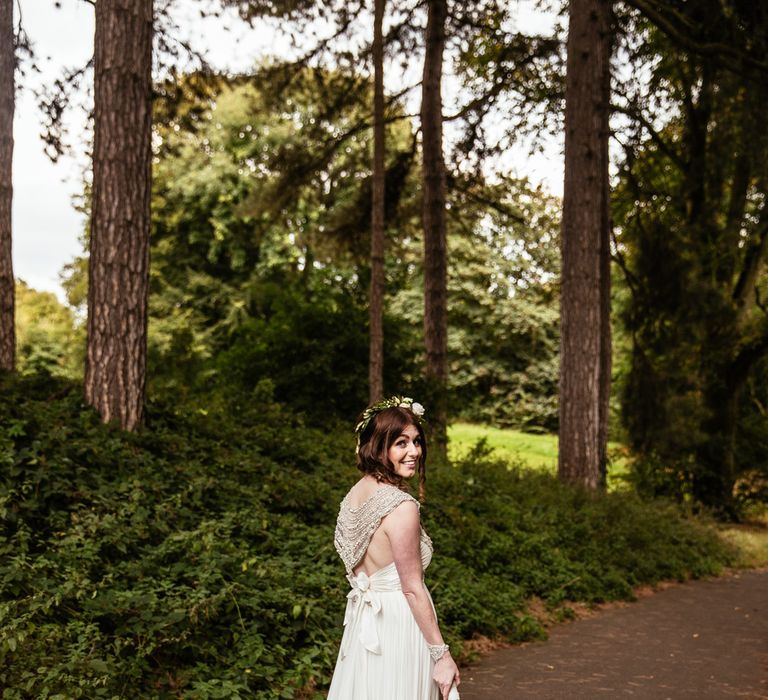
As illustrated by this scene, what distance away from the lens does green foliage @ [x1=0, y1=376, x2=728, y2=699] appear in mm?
5457

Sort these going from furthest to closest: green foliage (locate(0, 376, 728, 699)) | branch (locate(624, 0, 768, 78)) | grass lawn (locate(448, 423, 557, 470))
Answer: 1. grass lawn (locate(448, 423, 557, 470))
2. branch (locate(624, 0, 768, 78))
3. green foliage (locate(0, 376, 728, 699))

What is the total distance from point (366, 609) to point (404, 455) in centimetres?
69

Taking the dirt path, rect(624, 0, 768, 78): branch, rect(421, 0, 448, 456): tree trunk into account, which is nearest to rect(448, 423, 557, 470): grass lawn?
rect(421, 0, 448, 456): tree trunk

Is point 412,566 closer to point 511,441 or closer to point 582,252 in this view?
point 582,252

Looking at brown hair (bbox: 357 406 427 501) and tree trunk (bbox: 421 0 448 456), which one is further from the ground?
tree trunk (bbox: 421 0 448 456)

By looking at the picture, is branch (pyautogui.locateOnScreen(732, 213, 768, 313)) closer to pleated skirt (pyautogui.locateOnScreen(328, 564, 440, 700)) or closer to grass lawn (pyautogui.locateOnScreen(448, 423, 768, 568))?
grass lawn (pyautogui.locateOnScreen(448, 423, 768, 568))

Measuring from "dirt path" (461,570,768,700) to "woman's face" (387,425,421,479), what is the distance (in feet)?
10.8

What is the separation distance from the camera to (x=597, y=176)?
522 inches

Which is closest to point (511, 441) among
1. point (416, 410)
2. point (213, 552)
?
point (213, 552)

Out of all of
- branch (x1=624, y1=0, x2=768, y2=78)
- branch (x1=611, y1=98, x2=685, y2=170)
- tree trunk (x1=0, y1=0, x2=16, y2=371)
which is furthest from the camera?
branch (x1=611, y1=98, x2=685, y2=170)

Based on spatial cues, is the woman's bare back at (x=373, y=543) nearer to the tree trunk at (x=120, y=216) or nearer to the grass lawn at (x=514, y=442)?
the tree trunk at (x=120, y=216)

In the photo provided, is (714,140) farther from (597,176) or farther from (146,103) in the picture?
(146,103)

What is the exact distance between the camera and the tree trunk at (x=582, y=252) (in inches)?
Result: 521

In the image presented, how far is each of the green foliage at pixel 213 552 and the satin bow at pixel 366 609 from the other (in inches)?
74.8
